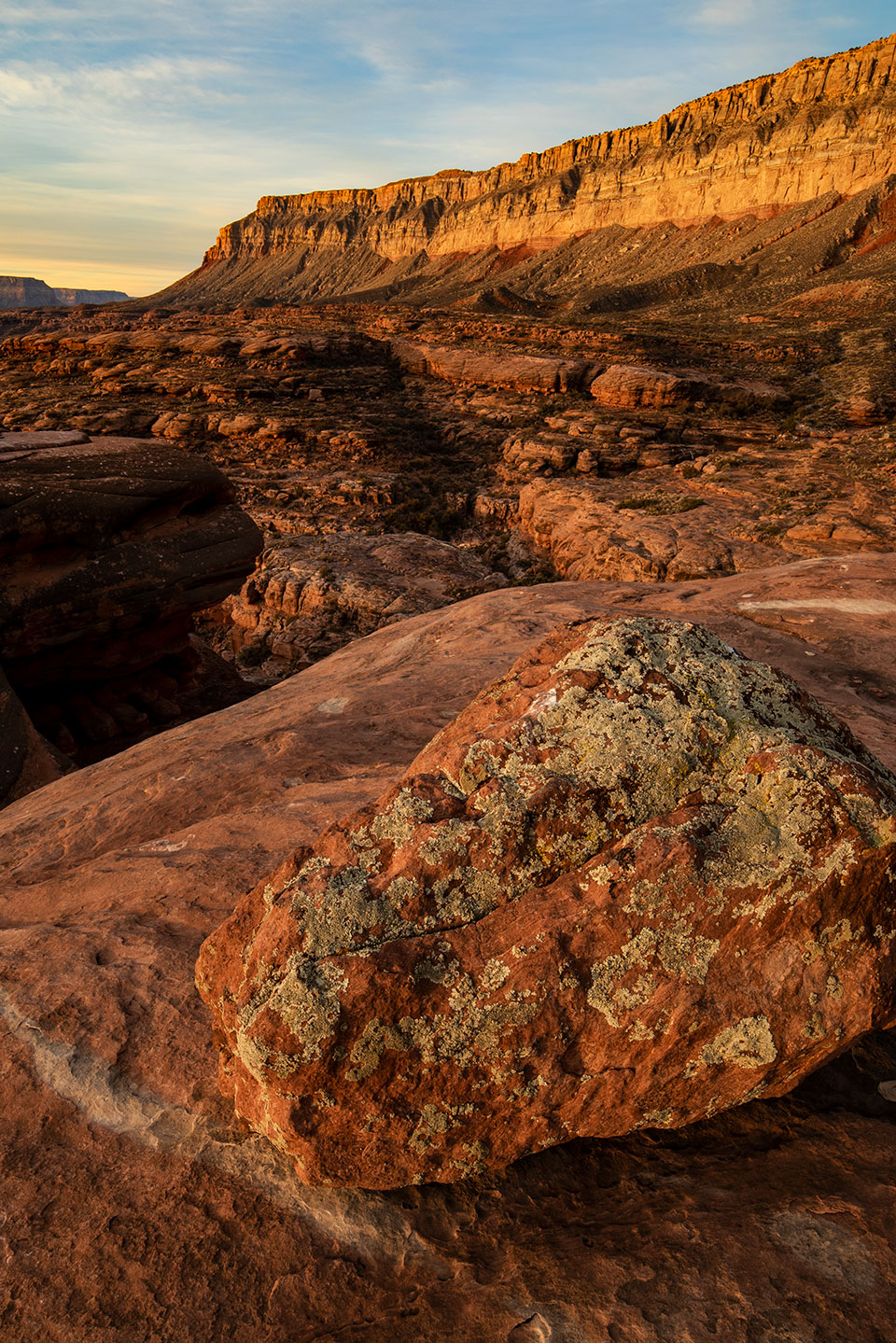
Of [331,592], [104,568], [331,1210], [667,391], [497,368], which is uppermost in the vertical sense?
[497,368]

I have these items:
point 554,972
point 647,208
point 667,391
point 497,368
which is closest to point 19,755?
point 554,972

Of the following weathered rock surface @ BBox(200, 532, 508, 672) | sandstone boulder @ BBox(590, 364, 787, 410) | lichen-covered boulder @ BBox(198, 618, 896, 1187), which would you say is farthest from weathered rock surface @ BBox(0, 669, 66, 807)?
sandstone boulder @ BBox(590, 364, 787, 410)

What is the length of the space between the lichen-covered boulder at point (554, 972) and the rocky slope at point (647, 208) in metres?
77.0

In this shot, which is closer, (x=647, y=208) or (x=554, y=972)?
(x=554, y=972)

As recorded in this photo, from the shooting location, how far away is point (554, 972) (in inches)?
96.3

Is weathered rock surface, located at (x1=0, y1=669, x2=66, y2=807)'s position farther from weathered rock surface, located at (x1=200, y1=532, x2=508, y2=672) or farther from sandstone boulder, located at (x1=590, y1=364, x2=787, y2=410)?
sandstone boulder, located at (x1=590, y1=364, x2=787, y2=410)

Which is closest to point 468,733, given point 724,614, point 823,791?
point 823,791

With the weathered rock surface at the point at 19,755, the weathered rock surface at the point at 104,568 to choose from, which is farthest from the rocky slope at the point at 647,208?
the weathered rock surface at the point at 19,755

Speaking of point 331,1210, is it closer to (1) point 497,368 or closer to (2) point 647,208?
(1) point 497,368

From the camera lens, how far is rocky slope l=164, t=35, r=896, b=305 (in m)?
71.1

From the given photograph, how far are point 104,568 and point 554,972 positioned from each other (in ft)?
38.5

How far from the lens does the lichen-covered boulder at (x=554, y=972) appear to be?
7.91ft

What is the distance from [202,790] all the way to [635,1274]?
439 centimetres

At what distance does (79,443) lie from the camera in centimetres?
1345
